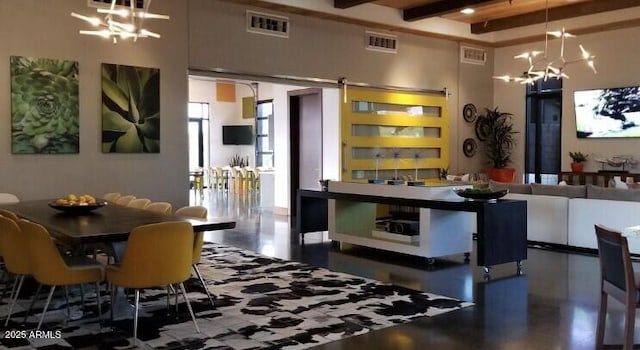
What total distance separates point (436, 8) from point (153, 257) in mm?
7891

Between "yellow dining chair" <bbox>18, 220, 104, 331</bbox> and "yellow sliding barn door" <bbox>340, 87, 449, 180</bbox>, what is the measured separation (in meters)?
6.93

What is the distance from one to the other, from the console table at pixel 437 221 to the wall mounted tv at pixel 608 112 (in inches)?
205

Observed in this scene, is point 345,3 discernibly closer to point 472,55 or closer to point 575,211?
point 472,55

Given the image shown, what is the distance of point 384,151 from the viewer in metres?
11.5

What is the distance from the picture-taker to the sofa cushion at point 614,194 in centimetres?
737

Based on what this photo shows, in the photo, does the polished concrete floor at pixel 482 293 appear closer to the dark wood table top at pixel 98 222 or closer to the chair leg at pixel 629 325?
the chair leg at pixel 629 325

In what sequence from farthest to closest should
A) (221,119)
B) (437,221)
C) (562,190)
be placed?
(221,119) → (562,190) → (437,221)

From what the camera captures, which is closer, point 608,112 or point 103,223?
point 103,223

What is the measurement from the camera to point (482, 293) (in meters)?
5.64

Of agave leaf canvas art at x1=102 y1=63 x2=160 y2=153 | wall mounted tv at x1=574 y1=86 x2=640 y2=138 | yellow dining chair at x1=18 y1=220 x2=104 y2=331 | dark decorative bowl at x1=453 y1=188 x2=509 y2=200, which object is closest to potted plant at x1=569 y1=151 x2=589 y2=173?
wall mounted tv at x1=574 y1=86 x2=640 y2=138

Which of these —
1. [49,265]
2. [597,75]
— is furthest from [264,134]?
[49,265]

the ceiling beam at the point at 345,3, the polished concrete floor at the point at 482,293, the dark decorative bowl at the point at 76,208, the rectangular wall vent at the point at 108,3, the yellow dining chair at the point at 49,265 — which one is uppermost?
the ceiling beam at the point at 345,3

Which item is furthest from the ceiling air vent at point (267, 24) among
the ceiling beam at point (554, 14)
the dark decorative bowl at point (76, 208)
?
the dark decorative bowl at point (76, 208)

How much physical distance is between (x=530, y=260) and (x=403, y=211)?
2.03 m
